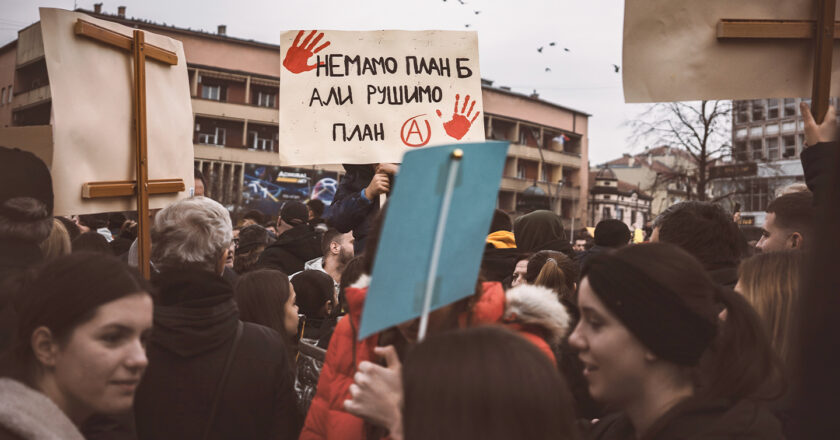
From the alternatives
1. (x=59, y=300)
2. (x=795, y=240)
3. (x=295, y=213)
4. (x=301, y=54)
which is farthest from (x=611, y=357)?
(x=295, y=213)

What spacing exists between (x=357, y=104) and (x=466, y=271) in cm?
278

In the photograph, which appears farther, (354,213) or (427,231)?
(354,213)

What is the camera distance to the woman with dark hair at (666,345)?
1.97m

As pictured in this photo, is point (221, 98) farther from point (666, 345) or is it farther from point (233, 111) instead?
point (666, 345)

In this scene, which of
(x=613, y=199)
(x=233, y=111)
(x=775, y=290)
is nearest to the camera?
(x=775, y=290)

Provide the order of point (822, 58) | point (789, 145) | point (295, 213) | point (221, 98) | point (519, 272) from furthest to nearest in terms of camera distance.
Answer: point (789, 145) < point (221, 98) < point (295, 213) < point (519, 272) < point (822, 58)

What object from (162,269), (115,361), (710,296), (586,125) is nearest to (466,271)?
Result: (710,296)

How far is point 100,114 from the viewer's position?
149 inches

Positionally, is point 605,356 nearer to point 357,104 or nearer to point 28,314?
point 28,314

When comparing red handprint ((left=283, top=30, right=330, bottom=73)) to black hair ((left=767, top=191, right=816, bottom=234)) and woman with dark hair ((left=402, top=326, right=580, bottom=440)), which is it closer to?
black hair ((left=767, top=191, right=816, bottom=234))

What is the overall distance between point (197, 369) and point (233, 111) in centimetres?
5144

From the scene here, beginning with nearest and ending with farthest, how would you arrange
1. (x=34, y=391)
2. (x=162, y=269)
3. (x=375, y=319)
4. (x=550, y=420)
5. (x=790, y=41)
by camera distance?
(x=550, y=420)
(x=375, y=319)
(x=34, y=391)
(x=162, y=269)
(x=790, y=41)

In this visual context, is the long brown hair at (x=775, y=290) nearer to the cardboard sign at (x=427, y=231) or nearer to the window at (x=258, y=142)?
the cardboard sign at (x=427, y=231)

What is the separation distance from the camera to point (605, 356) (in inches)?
79.0
